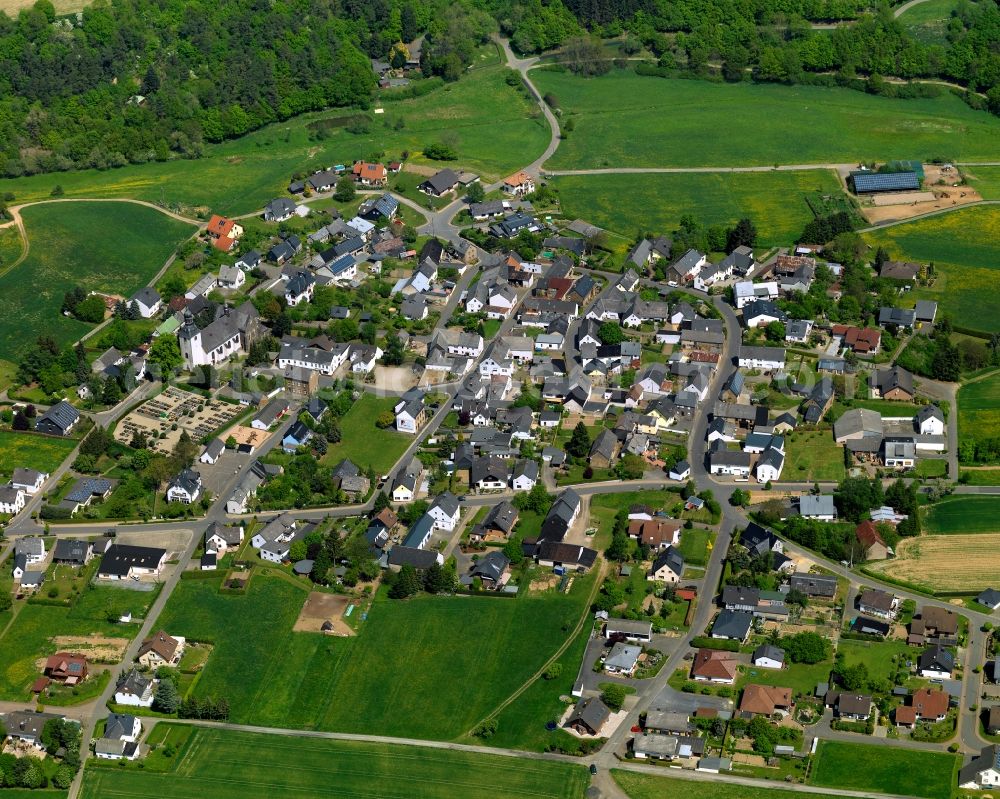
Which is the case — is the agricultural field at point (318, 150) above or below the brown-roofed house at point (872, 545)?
above

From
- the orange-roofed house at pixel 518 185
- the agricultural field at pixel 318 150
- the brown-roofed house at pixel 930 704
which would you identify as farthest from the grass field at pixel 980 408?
the agricultural field at pixel 318 150

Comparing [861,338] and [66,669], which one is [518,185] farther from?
[66,669]

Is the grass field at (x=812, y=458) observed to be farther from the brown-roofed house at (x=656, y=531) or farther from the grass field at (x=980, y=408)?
the brown-roofed house at (x=656, y=531)

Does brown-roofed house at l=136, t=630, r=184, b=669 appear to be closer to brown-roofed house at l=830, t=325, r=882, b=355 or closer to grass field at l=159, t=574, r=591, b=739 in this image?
grass field at l=159, t=574, r=591, b=739

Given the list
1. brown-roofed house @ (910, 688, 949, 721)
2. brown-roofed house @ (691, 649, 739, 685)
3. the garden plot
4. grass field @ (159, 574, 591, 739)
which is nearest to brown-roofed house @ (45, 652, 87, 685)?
grass field @ (159, 574, 591, 739)

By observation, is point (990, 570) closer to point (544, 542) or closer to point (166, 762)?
point (544, 542)

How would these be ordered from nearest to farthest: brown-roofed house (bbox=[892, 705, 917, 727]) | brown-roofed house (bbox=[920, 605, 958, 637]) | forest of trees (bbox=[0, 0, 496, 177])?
brown-roofed house (bbox=[892, 705, 917, 727]) → brown-roofed house (bbox=[920, 605, 958, 637]) → forest of trees (bbox=[0, 0, 496, 177])
